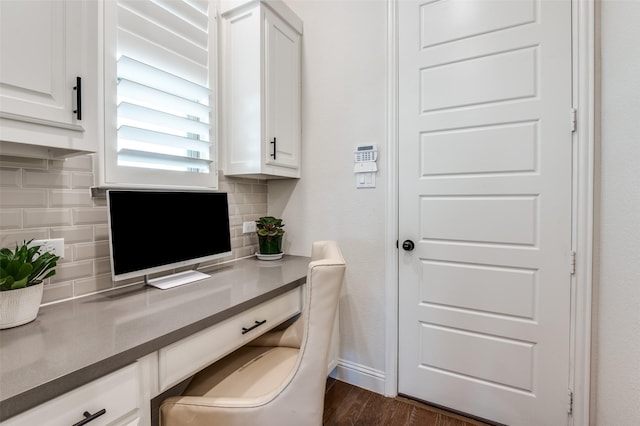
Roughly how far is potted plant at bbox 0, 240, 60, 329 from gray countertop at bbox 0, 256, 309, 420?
41 mm

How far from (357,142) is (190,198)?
109cm

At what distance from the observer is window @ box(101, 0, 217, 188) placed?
1.35 m

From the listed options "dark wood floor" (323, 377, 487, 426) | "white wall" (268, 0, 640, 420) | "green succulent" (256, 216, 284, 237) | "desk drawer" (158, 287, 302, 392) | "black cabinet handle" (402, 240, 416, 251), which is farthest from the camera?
"green succulent" (256, 216, 284, 237)

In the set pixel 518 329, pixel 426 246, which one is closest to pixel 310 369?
pixel 426 246

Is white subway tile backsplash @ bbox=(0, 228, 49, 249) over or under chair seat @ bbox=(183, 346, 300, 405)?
over

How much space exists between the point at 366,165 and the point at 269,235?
2.66 ft

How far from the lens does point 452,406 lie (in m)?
1.72

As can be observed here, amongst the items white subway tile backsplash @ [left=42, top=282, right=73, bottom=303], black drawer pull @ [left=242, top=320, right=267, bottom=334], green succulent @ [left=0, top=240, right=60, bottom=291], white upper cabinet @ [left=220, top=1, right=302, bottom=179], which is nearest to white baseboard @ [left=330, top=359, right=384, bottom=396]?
black drawer pull @ [left=242, top=320, right=267, bottom=334]

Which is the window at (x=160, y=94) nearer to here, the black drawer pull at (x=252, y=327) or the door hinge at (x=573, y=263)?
the black drawer pull at (x=252, y=327)

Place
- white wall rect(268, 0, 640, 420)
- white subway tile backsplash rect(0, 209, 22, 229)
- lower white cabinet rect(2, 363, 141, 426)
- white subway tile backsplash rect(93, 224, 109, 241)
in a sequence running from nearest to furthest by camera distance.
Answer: lower white cabinet rect(2, 363, 141, 426)
white subway tile backsplash rect(0, 209, 22, 229)
white wall rect(268, 0, 640, 420)
white subway tile backsplash rect(93, 224, 109, 241)

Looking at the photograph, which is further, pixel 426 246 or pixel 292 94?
pixel 292 94

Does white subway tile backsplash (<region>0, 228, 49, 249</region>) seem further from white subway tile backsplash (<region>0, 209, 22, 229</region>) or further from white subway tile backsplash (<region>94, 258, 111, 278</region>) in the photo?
white subway tile backsplash (<region>94, 258, 111, 278</region>)

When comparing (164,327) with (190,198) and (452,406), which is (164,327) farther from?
(452,406)

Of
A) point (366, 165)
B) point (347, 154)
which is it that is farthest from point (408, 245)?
point (347, 154)
